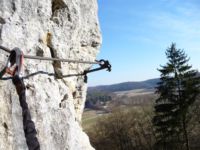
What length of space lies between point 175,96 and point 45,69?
28.2 meters

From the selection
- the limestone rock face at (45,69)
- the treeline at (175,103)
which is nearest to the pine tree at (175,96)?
the treeline at (175,103)

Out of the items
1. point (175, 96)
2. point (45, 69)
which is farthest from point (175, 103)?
point (45, 69)

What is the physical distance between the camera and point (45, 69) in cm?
377

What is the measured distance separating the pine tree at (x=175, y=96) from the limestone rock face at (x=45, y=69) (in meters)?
26.8

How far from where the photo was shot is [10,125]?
9.98ft

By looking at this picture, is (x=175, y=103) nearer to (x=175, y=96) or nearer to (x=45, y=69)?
(x=175, y=96)

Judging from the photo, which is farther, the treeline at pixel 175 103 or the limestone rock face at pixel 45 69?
the treeline at pixel 175 103

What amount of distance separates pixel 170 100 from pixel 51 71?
28.1 meters

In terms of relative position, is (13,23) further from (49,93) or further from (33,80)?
(49,93)

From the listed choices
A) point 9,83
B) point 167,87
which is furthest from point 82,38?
point 167,87

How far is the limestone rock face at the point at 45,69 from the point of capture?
3.08m

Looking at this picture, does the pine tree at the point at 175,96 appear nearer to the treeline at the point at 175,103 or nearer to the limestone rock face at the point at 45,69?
the treeline at the point at 175,103

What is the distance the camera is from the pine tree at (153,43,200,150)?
30.4 m

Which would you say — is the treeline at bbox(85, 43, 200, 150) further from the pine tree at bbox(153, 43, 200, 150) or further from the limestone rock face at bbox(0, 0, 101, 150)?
the limestone rock face at bbox(0, 0, 101, 150)
